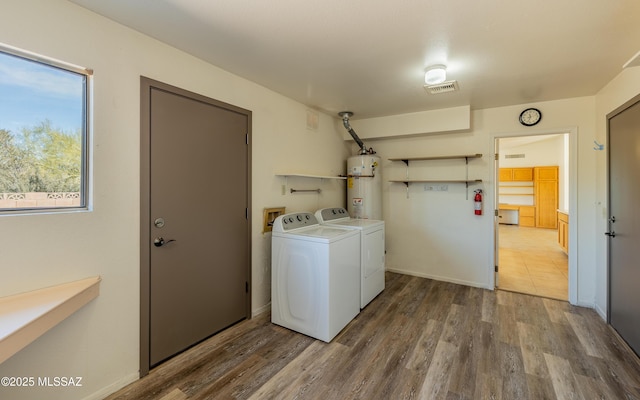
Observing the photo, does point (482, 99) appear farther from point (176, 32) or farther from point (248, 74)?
point (176, 32)

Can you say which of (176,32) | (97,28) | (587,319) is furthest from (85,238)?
(587,319)

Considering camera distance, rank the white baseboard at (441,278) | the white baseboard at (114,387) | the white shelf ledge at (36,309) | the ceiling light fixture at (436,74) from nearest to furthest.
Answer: the white shelf ledge at (36,309), the white baseboard at (114,387), the ceiling light fixture at (436,74), the white baseboard at (441,278)

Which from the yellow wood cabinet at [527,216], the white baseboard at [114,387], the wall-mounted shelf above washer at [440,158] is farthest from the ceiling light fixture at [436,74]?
the yellow wood cabinet at [527,216]

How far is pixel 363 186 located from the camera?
407 cm

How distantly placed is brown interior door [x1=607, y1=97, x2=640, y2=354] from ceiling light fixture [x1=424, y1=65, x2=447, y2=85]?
150 centimetres

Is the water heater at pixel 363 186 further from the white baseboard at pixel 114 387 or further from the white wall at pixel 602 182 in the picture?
the white baseboard at pixel 114 387

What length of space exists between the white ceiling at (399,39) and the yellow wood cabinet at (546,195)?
6.75m

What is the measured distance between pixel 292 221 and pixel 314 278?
2.16 ft

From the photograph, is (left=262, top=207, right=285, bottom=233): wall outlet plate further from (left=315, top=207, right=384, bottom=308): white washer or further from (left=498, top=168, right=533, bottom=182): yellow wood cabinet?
(left=498, top=168, right=533, bottom=182): yellow wood cabinet

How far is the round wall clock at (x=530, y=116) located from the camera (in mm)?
3358

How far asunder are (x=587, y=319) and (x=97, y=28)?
16.0 ft

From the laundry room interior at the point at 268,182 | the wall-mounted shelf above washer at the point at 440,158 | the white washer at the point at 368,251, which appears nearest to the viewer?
the laundry room interior at the point at 268,182

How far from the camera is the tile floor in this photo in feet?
12.2

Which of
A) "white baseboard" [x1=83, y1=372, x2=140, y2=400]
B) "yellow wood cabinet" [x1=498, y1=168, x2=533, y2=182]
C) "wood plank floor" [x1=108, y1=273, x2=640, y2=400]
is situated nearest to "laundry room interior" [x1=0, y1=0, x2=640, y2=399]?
"white baseboard" [x1=83, y1=372, x2=140, y2=400]
